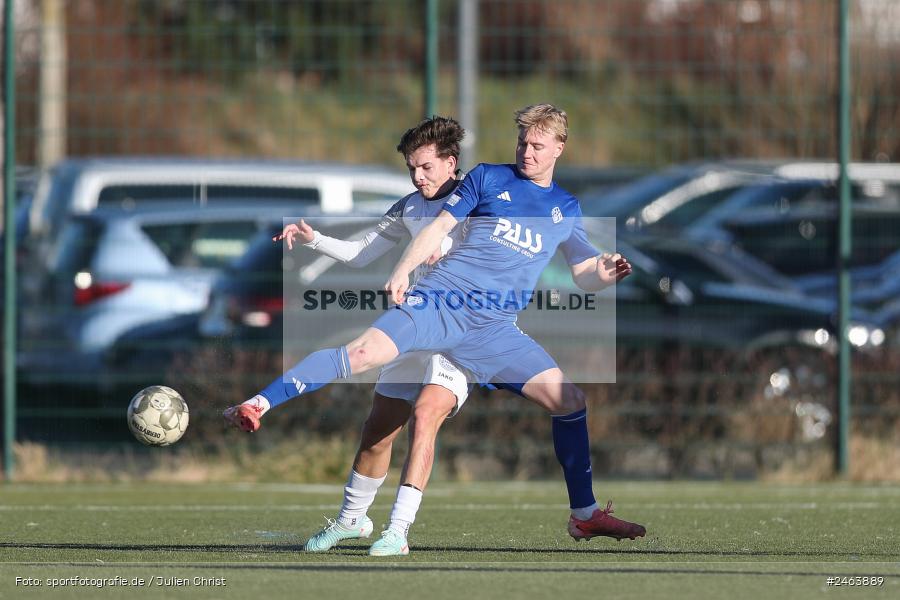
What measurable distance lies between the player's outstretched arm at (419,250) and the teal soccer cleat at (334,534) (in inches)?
41.7

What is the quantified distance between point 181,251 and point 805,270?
492 centimetres

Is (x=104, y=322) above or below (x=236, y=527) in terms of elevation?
above

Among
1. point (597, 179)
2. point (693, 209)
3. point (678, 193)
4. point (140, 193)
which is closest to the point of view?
point (140, 193)

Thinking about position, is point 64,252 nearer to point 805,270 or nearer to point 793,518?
point 805,270

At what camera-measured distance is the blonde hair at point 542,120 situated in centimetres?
744

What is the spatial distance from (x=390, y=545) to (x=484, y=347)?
93cm

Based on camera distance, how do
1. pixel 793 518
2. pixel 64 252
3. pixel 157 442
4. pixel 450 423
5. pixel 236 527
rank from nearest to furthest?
1. pixel 157 442
2. pixel 236 527
3. pixel 793 518
4. pixel 450 423
5. pixel 64 252

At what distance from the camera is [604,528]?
752 centimetres

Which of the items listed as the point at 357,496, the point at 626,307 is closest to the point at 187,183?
the point at 626,307

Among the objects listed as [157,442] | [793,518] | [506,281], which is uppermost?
[506,281]

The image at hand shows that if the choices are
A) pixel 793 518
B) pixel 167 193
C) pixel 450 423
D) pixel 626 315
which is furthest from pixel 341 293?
pixel 793 518

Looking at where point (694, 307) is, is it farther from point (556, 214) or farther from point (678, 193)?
point (556, 214)

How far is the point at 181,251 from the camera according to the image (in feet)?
45.3

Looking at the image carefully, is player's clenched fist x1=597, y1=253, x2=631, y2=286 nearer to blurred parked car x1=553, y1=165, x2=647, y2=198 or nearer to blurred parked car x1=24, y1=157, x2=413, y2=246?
blurred parked car x1=24, y1=157, x2=413, y2=246
